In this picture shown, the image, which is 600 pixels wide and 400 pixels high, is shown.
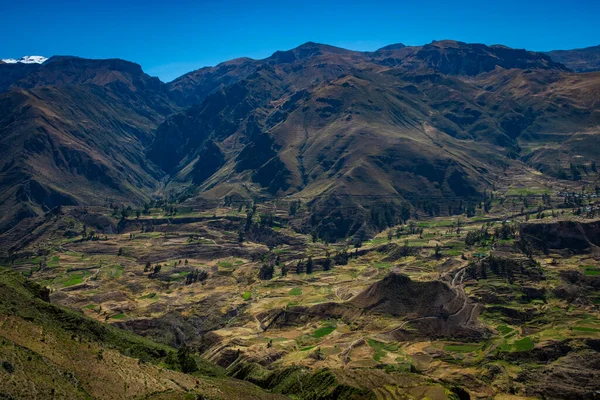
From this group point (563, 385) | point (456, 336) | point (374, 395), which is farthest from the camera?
point (456, 336)

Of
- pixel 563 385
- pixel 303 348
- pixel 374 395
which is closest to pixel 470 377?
pixel 563 385

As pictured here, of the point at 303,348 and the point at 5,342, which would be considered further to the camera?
the point at 303,348

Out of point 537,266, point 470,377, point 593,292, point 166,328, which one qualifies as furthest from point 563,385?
point 166,328

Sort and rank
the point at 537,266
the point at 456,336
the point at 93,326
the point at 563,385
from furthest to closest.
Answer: the point at 537,266, the point at 456,336, the point at 93,326, the point at 563,385

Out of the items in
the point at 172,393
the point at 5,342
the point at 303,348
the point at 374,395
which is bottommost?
the point at 303,348

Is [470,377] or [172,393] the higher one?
[172,393]

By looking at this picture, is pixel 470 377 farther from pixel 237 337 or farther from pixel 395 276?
pixel 237 337
